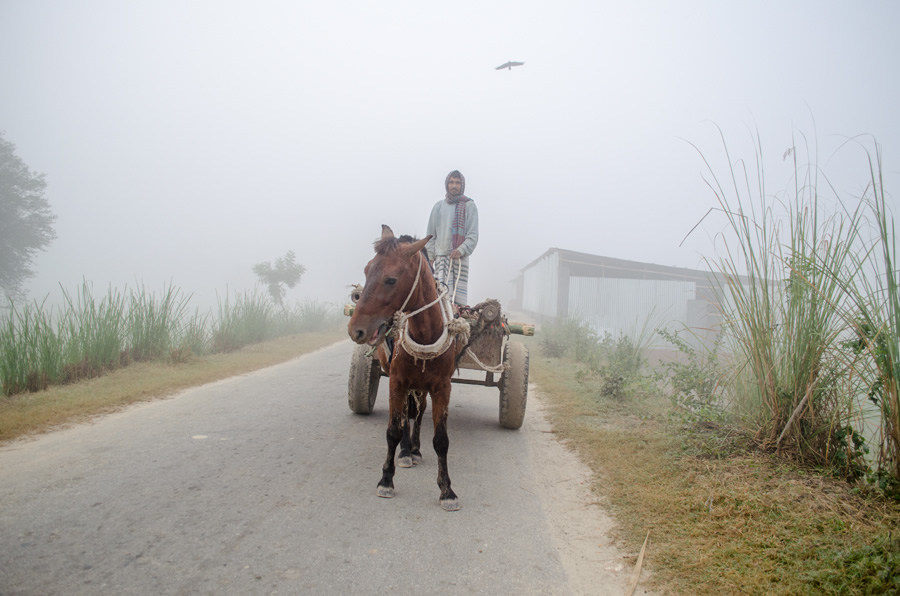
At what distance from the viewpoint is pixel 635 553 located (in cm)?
279

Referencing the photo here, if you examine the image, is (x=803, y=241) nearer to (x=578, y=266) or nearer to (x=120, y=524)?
(x=120, y=524)

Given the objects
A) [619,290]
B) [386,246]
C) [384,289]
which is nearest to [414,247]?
[386,246]

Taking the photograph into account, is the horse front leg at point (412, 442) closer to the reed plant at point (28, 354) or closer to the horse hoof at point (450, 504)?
the horse hoof at point (450, 504)

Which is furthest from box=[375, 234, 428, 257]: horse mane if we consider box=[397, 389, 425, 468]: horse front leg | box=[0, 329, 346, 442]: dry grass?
box=[0, 329, 346, 442]: dry grass

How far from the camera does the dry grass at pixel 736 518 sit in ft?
7.78

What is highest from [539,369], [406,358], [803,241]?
[803,241]

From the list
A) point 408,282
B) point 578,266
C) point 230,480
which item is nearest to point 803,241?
point 408,282

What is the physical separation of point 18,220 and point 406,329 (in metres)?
26.4

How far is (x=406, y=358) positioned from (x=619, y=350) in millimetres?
6509

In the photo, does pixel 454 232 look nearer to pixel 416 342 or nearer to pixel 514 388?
pixel 514 388

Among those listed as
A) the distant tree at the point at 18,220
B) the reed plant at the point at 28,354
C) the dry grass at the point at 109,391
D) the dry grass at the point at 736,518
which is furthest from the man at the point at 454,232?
the distant tree at the point at 18,220

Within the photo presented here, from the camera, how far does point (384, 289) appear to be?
315 centimetres

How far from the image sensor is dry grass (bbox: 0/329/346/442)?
5.07m

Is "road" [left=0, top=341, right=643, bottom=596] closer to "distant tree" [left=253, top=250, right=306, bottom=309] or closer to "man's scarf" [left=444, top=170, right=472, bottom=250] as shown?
"man's scarf" [left=444, top=170, right=472, bottom=250]
